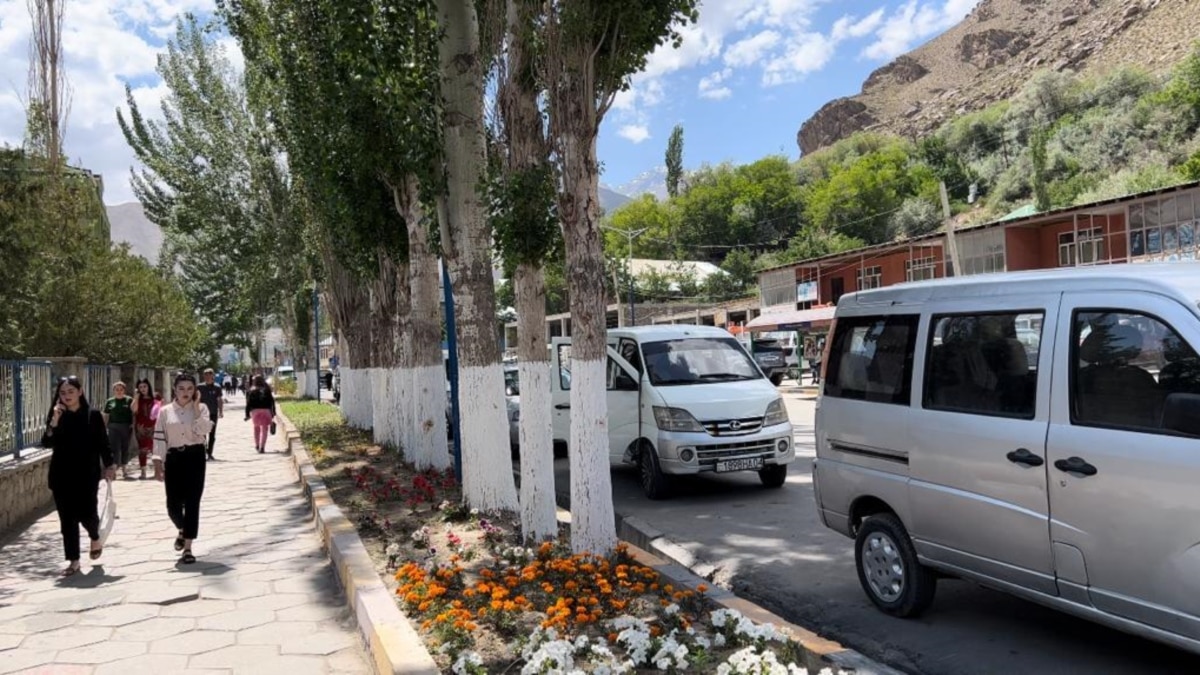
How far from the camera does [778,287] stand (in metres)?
47.7

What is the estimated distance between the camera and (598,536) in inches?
226

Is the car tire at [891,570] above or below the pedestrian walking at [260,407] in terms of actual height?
below

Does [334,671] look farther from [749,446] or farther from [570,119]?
[749,446]

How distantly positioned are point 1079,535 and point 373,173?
32.1ft

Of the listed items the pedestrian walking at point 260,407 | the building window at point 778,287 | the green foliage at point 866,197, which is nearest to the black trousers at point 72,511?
the pedestrian walking at point 260,407

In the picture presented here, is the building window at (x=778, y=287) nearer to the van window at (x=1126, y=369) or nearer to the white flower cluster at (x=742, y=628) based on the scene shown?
the van window at (x=1126, y=369)

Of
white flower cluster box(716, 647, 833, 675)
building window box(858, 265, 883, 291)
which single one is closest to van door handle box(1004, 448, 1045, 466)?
white flower cluster box(716, 647, 833, 675)

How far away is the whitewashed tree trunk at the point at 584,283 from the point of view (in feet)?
18.5

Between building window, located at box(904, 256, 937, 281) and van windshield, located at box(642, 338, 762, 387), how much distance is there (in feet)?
101

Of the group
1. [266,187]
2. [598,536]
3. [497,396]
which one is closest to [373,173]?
[497,396]

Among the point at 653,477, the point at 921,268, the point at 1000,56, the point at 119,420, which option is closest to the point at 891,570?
the point at 653,477

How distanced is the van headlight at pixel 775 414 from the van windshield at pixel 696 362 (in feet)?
1.98

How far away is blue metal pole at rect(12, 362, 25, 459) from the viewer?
9945 millimetres

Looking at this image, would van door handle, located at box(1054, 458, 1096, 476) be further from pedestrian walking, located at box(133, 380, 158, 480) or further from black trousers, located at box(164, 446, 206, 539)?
pedestrian walking, located at box(133, 380, 158, 480)
